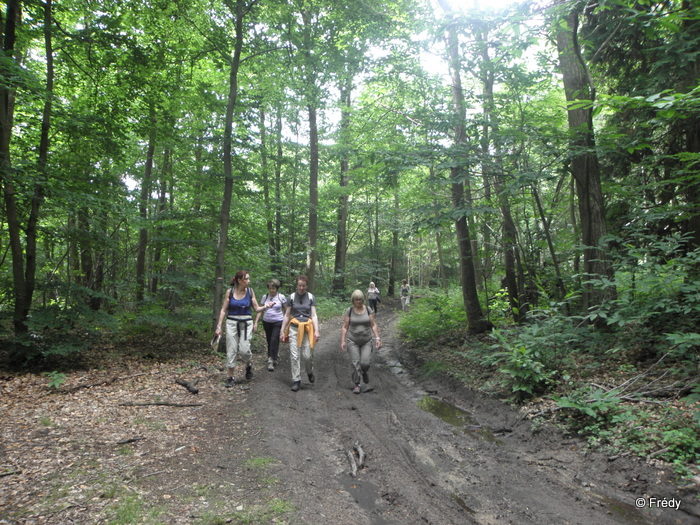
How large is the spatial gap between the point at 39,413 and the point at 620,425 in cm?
820

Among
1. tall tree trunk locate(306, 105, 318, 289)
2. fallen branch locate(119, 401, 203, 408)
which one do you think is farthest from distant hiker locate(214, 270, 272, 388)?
tall tree trunk locate(306, 105, 318, 289)

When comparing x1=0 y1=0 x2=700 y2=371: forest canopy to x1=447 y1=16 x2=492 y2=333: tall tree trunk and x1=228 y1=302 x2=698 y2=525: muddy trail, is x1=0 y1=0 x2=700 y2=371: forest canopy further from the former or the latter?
x1=228 y1=302 x2=698 y2=525: muddy trail

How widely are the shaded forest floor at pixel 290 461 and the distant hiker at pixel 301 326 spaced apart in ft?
2.59

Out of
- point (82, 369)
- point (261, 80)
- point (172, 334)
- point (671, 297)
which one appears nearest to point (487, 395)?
point (671, 297)

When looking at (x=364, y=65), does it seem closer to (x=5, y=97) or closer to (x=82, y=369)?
(x=5, y=97)

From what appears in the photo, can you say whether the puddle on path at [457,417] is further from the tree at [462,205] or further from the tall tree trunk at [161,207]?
the tall tree trunk at [161,207]

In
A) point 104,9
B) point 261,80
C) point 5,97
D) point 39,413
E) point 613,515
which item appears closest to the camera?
point 613,515

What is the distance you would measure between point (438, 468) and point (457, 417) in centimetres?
205

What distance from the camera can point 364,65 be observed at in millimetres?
11258

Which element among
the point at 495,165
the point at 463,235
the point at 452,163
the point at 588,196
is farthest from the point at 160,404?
the point at 588,196

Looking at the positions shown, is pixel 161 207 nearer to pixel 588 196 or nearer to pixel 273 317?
pixel 273 317

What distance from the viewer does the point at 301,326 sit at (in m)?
7.79

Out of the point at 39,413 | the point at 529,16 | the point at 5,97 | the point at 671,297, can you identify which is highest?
Result: the point at 529,16

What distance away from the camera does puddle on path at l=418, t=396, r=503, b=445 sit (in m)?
5.56
